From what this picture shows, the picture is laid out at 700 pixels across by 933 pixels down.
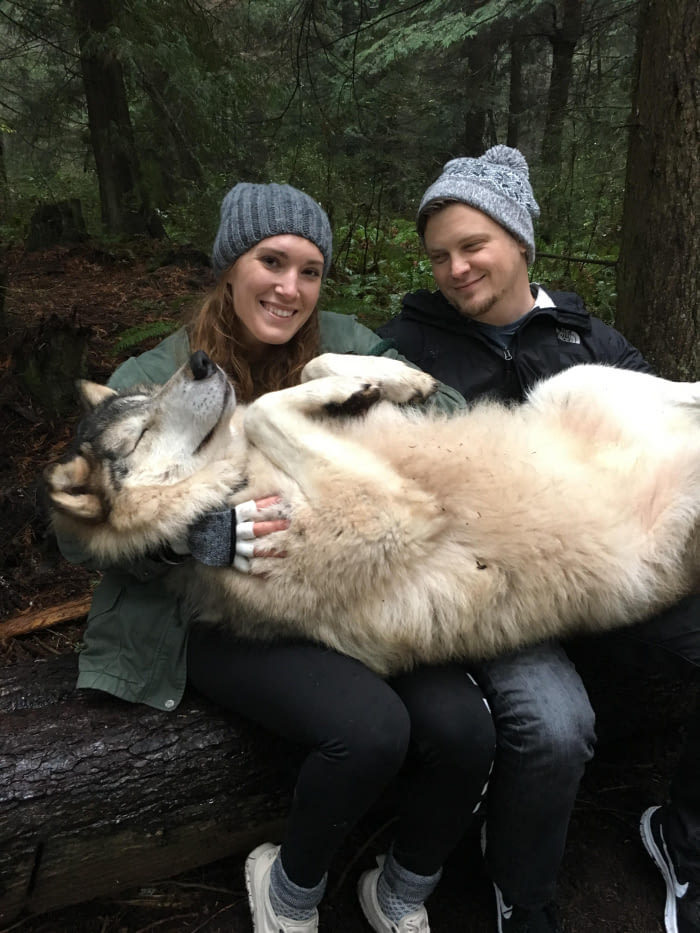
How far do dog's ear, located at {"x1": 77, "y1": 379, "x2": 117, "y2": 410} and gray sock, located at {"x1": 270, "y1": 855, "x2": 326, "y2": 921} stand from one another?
7.71 ft

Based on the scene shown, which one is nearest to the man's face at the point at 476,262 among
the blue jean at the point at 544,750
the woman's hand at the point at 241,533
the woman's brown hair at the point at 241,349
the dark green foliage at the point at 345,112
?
the woman's brown hair at the point at 241,349

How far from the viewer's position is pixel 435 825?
8.70ft

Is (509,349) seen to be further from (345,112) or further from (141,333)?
(345,112)

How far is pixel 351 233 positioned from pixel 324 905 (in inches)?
324

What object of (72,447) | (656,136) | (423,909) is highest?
(656,136)

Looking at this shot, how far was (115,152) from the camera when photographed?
11.3 meters

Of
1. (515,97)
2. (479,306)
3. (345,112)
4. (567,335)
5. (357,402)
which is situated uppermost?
(515,97)

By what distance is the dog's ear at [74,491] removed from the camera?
2869 millimetres

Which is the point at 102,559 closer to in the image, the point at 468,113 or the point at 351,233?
the point at 351,233

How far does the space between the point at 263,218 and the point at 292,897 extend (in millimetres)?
3221

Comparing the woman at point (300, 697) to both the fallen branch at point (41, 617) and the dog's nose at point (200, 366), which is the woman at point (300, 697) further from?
the fallen branch at point (41, 617)

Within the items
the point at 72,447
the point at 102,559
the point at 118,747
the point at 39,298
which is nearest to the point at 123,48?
the point at 39,298

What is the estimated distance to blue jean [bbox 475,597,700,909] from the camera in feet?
8.50

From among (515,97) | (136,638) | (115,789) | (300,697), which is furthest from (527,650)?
(515,97)
